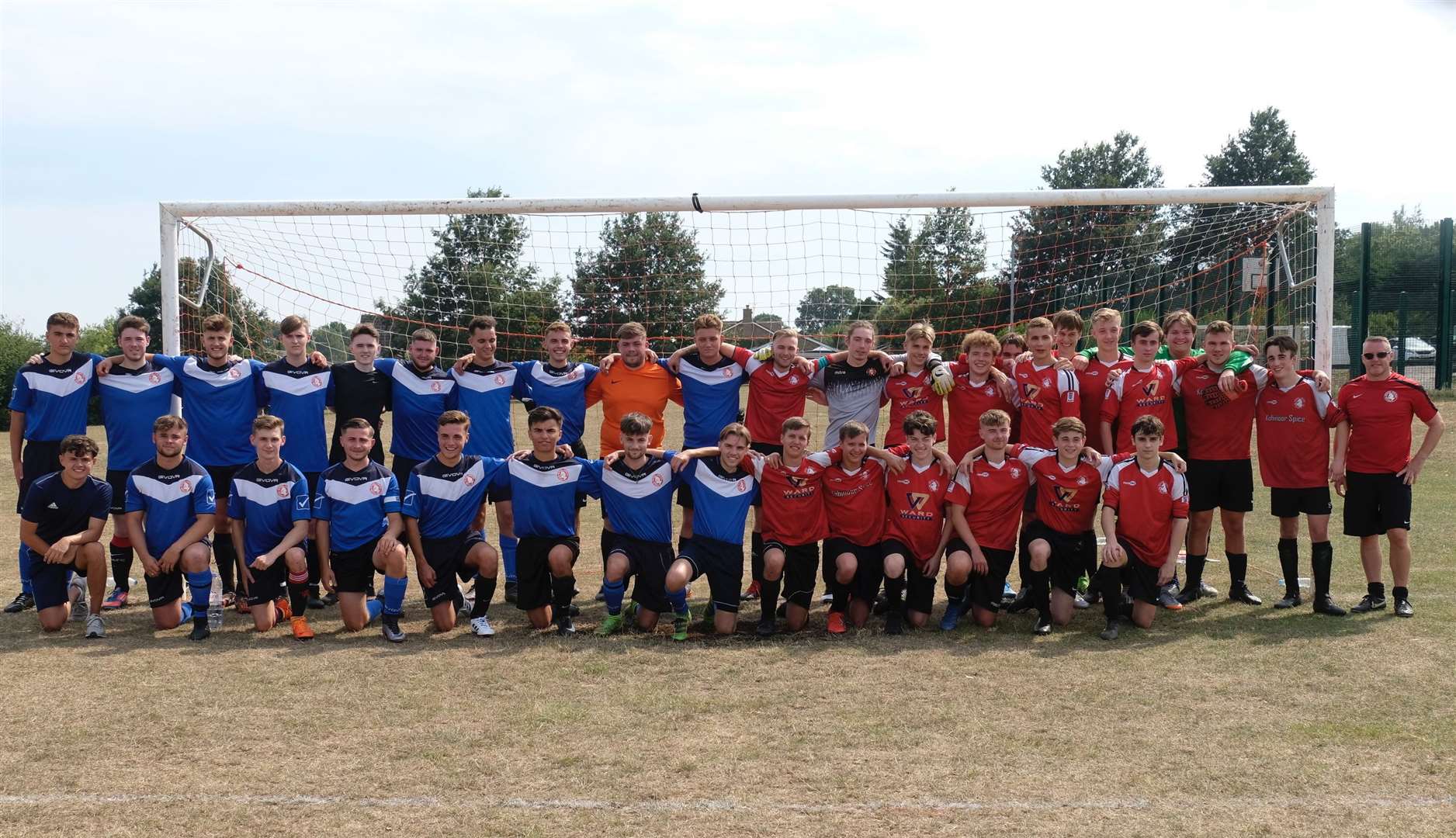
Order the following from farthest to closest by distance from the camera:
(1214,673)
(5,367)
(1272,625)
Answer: (5,367) → (1272,625) → (1214,673)

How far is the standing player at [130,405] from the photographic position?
21.3 feet

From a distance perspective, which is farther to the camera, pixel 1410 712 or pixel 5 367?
pixel 5 367

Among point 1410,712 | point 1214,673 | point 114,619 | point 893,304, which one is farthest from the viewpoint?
point 893,304

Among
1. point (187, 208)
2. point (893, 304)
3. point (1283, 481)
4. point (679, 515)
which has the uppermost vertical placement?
point (187, 208)

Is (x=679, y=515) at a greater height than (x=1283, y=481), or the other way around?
Result: (x=1283, y=481)

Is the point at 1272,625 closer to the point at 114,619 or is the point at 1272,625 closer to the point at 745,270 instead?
the point at 745,270

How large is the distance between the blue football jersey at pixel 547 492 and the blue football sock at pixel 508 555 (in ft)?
1.70

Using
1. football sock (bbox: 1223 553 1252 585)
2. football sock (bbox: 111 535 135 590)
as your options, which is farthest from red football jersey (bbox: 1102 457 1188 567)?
football sock (bbox: 111 535 135 590)

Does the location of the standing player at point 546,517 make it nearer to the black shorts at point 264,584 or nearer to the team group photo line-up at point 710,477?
the team group photo line-up at point 710,477

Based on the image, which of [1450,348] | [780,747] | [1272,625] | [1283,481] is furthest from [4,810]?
[1450,348]

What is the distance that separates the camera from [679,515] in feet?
33.6

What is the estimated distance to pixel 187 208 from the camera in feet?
23.5

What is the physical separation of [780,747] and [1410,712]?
2.61 meters

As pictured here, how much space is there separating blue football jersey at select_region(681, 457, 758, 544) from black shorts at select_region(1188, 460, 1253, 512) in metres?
2.72
